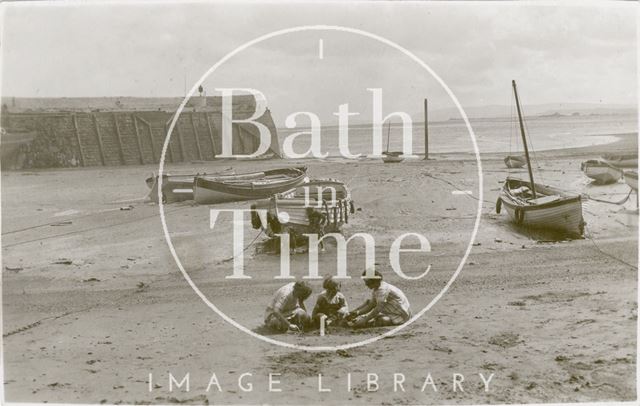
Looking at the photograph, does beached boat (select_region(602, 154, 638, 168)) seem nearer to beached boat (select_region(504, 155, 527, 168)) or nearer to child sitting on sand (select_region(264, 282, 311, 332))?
beached boat (select_region(504, 155, 527, 168))

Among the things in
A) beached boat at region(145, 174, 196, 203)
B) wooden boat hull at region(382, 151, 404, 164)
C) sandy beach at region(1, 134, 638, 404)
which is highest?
wooden boat hull at region(382, 151, 404, 164)

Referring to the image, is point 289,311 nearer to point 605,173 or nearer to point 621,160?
point 605,173

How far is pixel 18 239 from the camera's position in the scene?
19.2m

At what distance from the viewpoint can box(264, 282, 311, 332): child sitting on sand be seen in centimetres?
1053

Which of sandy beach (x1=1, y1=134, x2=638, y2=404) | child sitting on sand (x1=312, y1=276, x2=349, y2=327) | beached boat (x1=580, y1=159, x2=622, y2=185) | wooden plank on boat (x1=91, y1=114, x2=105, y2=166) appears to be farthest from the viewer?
wooden plank on boat (x1=91, y1=114, x2=105, y2=166)

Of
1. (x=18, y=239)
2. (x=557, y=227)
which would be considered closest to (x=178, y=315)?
(x=18, y=239)

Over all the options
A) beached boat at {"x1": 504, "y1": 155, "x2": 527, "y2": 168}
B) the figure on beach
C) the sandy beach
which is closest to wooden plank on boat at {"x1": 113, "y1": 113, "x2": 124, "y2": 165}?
the sandy beach

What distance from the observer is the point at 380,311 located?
1067cm

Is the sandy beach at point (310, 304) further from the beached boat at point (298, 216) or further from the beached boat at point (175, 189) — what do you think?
the beached boat at point (175, 189)

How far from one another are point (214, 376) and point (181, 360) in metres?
0.80

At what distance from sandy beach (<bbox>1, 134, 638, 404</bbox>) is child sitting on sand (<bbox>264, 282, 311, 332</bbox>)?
10.7 inches

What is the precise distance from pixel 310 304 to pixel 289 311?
1628 millimetres

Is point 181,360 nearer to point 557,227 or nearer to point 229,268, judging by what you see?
point 229,268

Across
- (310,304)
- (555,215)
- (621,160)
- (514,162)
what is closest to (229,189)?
(555,215)
